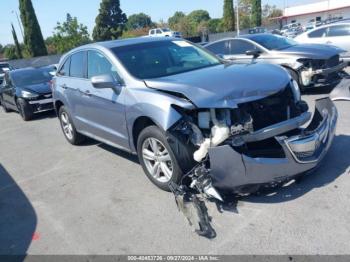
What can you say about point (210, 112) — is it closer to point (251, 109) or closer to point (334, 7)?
point (251, 109)

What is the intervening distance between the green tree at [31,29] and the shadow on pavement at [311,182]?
41463mm

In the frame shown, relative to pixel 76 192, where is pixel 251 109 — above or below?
above

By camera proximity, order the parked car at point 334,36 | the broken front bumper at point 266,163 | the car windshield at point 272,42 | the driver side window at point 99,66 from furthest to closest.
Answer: the parked car at point 334,36 < the car windshield at point 272,42 < the driver side window at point 99,66 < the broken front bumper at point 266,163

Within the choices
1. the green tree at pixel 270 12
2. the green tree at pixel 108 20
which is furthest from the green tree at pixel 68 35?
the green tree at pixel 270 12

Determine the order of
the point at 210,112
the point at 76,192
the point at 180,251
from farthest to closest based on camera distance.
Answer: the point at 76,192 < the point at 210,112 < the point at 180,251

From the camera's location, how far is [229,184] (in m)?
3.83

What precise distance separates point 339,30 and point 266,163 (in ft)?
34.7

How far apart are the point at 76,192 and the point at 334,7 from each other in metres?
66.9

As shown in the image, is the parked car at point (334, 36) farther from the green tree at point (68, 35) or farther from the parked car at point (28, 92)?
the green tree at point (68, 35)

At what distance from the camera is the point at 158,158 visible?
14.6 feet

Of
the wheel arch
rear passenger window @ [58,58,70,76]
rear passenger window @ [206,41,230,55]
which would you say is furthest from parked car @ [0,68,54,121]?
the wheel arch

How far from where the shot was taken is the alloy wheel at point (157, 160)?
4.37 metres

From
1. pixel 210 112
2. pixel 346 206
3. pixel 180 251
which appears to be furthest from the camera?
pixel 210 112

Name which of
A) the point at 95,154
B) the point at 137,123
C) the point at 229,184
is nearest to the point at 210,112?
the point at 229,184
